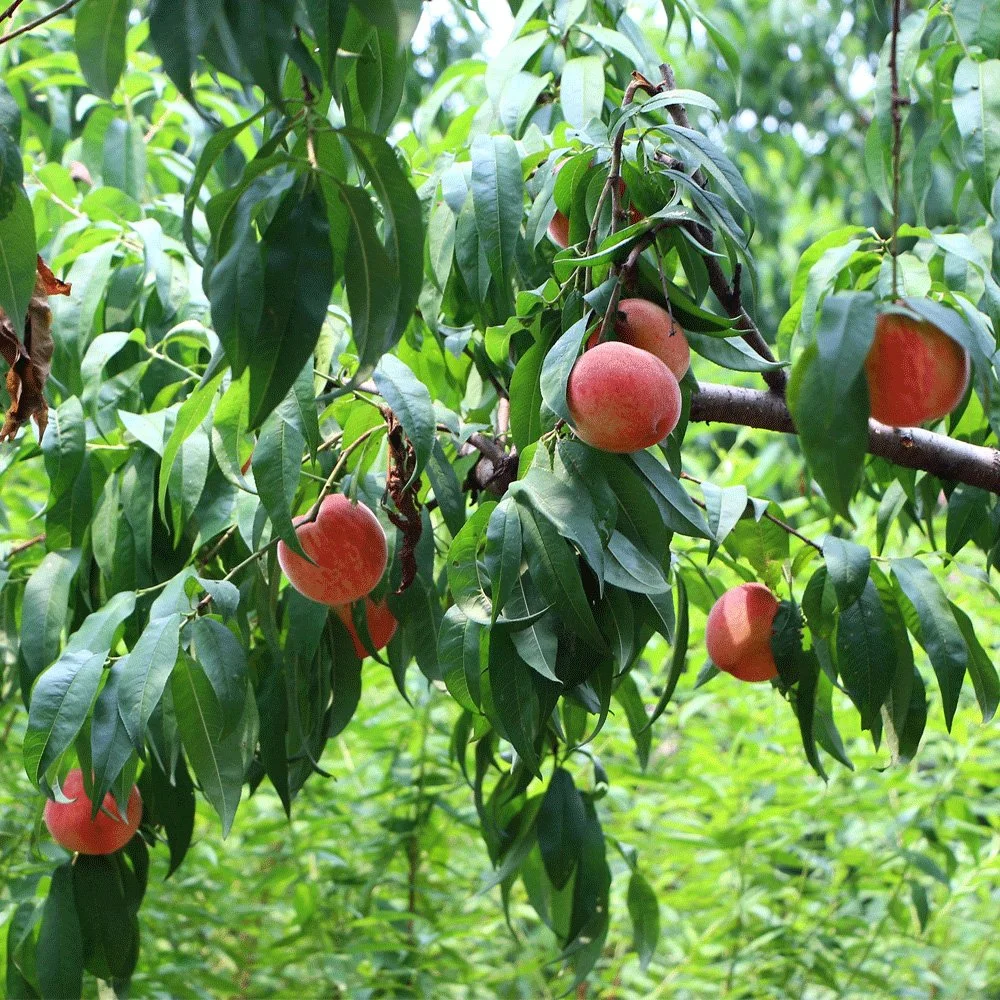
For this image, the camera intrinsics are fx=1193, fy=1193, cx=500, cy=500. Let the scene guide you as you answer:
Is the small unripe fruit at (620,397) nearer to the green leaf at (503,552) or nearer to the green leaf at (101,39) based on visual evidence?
the green leaf at (503,552)

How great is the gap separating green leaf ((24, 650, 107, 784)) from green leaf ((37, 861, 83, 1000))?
40 cm

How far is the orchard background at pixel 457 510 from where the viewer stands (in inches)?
29.7

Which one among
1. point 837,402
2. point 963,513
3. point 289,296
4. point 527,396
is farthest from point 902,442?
point 289,296

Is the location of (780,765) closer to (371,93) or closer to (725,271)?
(725,271)

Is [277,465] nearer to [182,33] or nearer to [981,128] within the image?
[182,33]

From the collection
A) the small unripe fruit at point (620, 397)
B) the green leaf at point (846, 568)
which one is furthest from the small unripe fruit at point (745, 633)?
the small unripe fruit at point (620, 397)

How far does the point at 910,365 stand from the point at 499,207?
1.86 ft

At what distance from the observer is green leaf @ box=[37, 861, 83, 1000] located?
1.30 meters

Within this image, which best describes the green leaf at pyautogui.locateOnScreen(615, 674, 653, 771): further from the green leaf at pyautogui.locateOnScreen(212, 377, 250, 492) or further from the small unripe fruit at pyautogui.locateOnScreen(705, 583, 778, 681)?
the green leaf at pyautogui.locateOnScreen(212, 377, 250, 492)

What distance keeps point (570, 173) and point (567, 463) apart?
320mm

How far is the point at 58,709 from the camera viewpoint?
40.4 inches

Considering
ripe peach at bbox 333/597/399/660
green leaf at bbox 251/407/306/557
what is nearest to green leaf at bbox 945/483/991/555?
ripe peach at bbox 333/597/399/660

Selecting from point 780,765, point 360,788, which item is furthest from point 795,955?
point 360,788

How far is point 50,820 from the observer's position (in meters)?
1.33
